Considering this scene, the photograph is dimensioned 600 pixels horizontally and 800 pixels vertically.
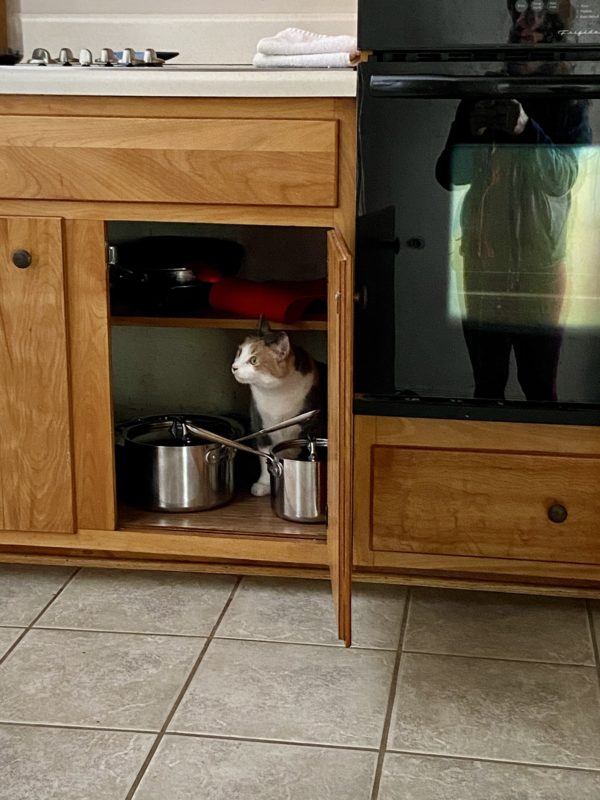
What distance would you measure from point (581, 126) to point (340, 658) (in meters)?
0.98

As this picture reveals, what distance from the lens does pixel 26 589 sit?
7.13 ft

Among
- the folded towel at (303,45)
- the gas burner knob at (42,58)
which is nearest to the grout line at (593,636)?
the folded towel at (303,45)

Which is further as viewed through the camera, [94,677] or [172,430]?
[172,430]

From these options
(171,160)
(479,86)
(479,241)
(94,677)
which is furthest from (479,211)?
(94,677)

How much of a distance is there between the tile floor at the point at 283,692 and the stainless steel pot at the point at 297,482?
5.9 inches

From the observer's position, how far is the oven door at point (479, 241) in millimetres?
1796

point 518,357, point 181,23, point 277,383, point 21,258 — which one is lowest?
point 277,383

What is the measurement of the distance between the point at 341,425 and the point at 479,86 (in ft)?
2.02

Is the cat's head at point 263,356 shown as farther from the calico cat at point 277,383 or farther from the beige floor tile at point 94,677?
the beige floor tile at point 94,677

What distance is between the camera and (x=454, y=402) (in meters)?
1.93

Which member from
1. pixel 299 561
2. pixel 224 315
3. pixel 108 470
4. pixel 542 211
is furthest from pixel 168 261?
pixel 542 211

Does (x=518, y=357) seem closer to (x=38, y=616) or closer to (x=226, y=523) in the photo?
(x=226, y=523)

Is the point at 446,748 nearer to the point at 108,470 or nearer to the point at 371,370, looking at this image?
the point at 371,370

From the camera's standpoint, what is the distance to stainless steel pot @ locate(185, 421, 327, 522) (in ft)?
7.04
